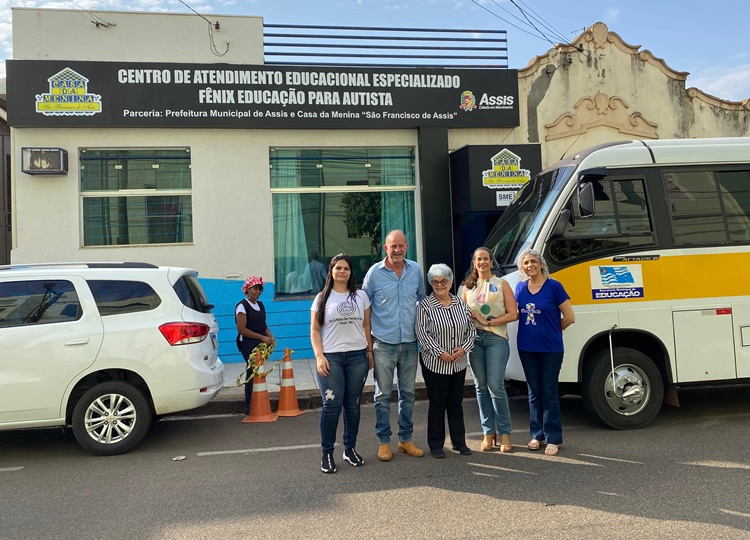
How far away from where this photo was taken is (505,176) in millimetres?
10844

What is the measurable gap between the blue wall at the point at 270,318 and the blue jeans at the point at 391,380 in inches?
214

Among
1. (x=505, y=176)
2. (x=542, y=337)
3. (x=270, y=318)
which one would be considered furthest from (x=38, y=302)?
(x=505, y=176)

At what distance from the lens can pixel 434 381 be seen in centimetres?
520

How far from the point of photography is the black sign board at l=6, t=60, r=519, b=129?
32.7 feet

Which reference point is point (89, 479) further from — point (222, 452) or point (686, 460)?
point (686, 460)

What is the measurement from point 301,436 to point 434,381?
6.09ft

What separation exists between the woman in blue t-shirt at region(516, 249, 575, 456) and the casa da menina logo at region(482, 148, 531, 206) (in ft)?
17.8

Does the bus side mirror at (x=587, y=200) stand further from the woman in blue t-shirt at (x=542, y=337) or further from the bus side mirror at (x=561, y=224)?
the woman in blue t-shirt at (x=542, y=337)

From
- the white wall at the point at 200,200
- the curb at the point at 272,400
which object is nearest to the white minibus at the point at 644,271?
the curb at the point at 272,400

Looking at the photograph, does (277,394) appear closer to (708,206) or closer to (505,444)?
(505,444)

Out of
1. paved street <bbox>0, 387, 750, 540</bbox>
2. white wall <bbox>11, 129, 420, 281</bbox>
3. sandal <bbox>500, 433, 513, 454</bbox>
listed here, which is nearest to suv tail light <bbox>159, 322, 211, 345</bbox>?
paved street <bbox>0, 387, 750, 540</bbox>

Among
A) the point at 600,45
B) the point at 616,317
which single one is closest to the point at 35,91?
the point at 616,317

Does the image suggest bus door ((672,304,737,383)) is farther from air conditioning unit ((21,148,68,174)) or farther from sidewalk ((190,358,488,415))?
air conditioning unit ((21,148,68,174))

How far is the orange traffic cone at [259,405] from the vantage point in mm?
7060
